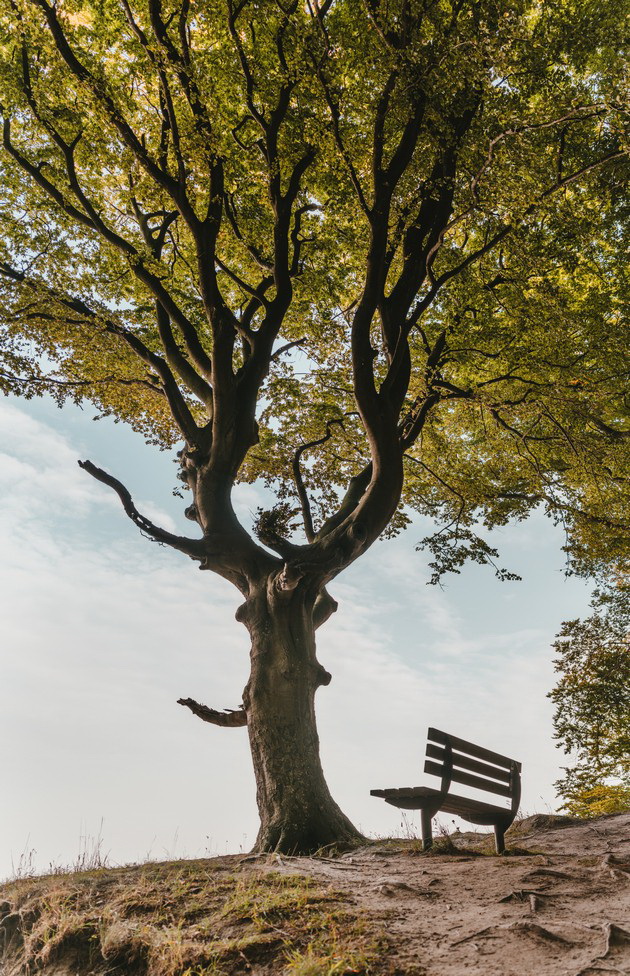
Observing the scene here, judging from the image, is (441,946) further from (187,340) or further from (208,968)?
(187,340)

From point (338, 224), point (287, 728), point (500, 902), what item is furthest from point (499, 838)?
point (338, 224)

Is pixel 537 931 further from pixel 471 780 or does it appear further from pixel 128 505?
pixel 128 505

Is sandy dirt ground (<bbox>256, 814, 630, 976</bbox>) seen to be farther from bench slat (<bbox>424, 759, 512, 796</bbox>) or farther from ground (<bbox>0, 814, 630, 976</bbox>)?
bench slat (<bbox>424, 759, 512, 796</bbox>)

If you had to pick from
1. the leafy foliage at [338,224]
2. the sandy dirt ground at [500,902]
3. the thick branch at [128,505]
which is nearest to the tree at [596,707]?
the leafy foliage at [338,224]

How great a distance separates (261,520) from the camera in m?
10.2

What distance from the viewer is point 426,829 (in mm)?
7223

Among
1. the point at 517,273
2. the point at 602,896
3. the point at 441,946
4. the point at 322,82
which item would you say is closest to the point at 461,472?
the point at 517,273

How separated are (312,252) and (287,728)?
9.13m

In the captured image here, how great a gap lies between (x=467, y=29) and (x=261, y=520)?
23.3 ft

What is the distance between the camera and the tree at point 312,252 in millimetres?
8195

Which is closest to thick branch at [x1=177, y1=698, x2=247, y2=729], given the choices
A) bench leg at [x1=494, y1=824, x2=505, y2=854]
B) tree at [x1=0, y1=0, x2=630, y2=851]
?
tree at [x1=0, y1=0, x2=630, y2=851]

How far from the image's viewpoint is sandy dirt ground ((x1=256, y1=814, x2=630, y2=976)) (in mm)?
3723

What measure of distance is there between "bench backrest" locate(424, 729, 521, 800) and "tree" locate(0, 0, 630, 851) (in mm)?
1865

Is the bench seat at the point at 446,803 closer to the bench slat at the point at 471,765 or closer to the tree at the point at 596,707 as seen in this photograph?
the bench slat at the point at 471,765
